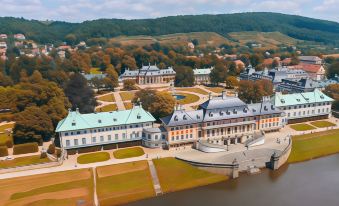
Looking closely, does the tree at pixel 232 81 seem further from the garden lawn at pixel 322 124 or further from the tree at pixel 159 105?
the tree at pixel 159 105

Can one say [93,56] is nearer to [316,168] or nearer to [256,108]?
[256,108]

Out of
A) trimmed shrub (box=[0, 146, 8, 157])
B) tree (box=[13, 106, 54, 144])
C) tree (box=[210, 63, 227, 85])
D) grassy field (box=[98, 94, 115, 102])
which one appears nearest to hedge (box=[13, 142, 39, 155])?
trimmed shrub (box=[0, 146, 8, 157])

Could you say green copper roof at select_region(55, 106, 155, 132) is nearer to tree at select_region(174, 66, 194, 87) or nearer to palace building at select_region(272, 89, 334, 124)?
palace building at select_region(272, 89, 334, 124)

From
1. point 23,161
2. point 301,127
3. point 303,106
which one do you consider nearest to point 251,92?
point 303,106

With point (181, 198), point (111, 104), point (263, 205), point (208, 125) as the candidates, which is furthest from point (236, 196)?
point (111, 104)

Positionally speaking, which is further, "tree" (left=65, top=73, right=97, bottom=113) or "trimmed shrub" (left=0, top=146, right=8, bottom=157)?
"tree" (left=65, top=73, right=97, bottom=113)

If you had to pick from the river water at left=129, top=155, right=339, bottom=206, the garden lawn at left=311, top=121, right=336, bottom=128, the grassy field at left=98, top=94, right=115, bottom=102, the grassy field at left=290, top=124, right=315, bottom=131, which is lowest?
the river water at left=129, top=155, right=339, bottom=206
